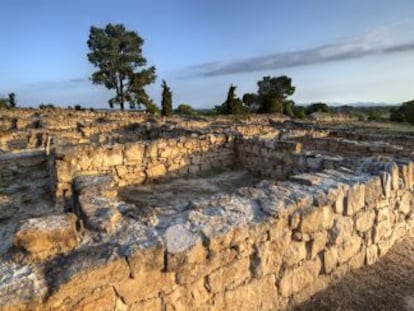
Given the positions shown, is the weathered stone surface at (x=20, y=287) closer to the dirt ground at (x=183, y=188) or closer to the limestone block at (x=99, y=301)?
the limestone block at (x=99, y=301)

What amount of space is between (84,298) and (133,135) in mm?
11566

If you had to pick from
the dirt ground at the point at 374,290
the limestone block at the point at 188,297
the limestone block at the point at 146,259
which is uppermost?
the limestone block at the point at 146,259

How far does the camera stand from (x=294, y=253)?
3.18 metres

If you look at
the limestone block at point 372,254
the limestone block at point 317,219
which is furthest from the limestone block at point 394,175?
the limestone block at point 317,219

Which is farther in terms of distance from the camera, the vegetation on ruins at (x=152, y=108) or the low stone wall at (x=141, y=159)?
the vegetation on ruins at (x=152, y=108)

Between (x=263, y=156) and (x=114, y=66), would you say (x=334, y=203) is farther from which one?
(x=114, y=66)

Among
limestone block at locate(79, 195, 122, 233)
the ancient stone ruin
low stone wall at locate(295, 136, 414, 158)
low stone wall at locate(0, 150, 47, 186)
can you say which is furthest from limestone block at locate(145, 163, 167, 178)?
low stone wall at locate(295, 136, 414, 158)

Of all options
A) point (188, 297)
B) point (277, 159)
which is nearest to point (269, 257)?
point (188, 297)

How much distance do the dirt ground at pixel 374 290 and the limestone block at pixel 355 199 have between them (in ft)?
2.58

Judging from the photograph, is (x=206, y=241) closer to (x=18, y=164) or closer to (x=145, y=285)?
(x=145, y=285)

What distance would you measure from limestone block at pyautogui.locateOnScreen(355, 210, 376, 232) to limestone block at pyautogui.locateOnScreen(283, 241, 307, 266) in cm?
100

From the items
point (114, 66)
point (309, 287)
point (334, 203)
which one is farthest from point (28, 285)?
→ point (114, 66)

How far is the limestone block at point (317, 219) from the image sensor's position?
3244 mm

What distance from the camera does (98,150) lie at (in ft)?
23.5
